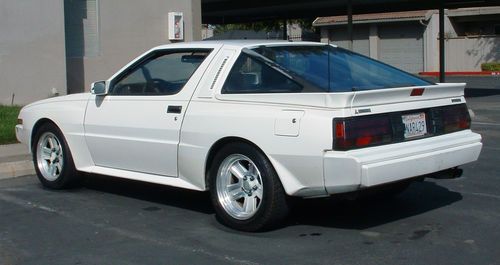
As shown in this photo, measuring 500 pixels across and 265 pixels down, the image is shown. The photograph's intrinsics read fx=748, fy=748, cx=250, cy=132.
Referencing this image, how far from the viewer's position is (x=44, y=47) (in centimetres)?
1450

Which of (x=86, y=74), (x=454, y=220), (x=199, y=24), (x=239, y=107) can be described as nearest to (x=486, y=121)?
(x=199, y=24)

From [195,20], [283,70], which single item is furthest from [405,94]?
[195,20]

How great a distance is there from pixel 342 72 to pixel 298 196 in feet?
4.33

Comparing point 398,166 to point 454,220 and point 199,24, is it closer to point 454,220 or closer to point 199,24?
point 454,220

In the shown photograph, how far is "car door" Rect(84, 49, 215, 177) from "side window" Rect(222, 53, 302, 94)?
1.12ft

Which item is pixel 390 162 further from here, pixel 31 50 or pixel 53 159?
pixel 31 50

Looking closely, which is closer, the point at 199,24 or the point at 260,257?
the point at 260,257

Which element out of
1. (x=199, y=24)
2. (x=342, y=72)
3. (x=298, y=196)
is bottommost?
(x=298, y=196)

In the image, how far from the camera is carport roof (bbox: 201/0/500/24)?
23641 millimetres

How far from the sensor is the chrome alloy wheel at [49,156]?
7992 millimetres

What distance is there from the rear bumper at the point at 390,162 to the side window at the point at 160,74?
187cm

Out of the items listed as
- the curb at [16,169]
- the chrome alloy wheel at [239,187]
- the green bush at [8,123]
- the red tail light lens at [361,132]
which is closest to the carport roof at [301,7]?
the green bush at [8,123]

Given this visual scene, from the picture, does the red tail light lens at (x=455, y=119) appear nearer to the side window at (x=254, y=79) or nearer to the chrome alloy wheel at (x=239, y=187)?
the side window at (x=254, y=79)

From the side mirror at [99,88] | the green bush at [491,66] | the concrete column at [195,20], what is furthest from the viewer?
the green bush at [491,66]
